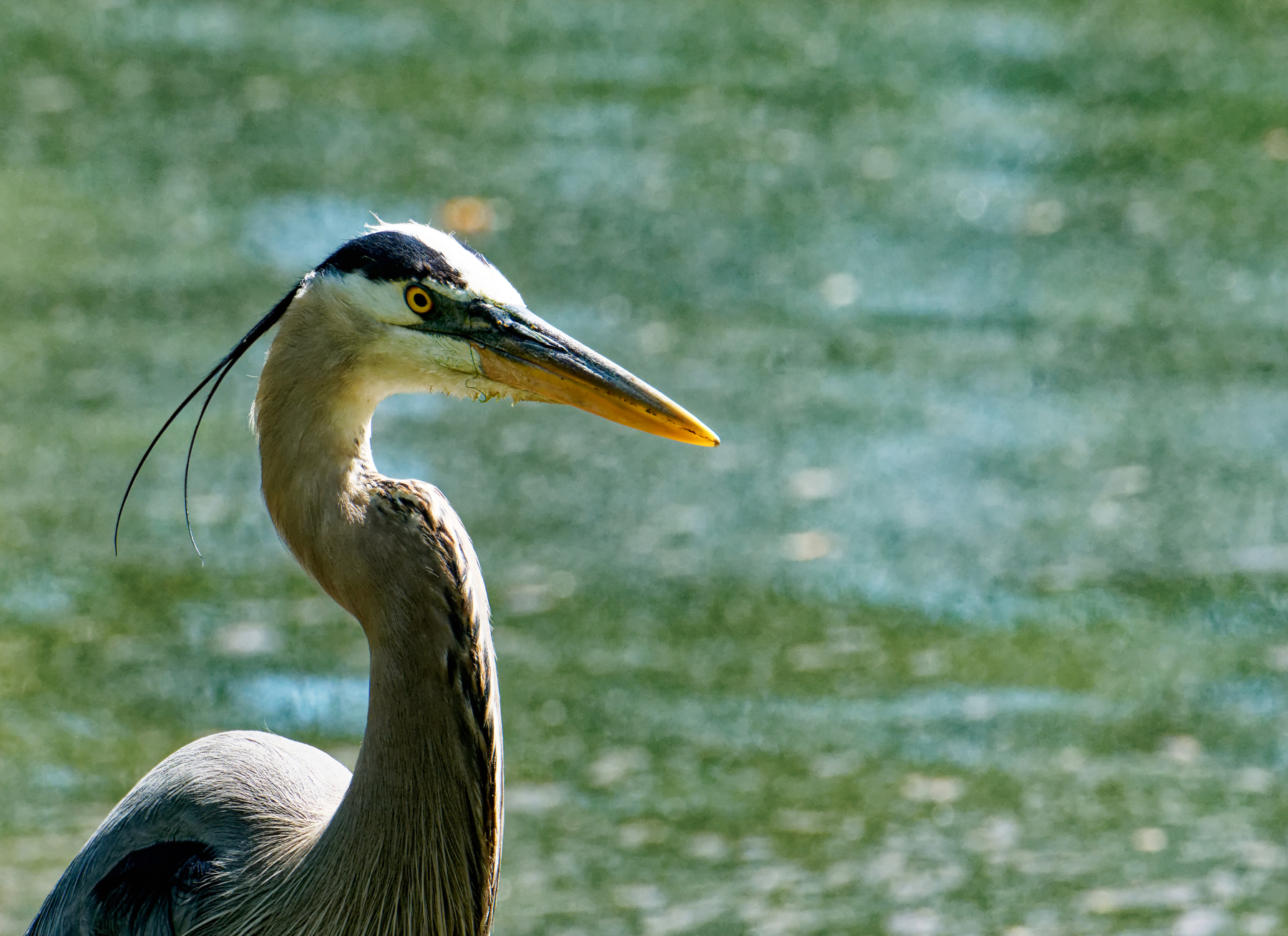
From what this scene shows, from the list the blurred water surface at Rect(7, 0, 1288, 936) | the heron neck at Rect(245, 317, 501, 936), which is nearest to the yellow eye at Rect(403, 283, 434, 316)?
the heron neck at Rect(245, 317, 501, 936)

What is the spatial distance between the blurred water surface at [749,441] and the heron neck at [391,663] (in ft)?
4.07

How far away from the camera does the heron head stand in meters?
2.94

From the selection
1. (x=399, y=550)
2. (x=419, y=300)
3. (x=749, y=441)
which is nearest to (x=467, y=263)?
(x=419, y=300)

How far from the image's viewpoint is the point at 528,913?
13.8 feet

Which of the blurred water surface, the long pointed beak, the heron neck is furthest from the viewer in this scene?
the blurred water surface

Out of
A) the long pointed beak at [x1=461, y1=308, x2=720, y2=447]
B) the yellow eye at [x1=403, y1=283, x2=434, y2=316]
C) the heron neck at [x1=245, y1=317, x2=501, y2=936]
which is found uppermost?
the yellow eye at [x1=403, y1=283, x2=434, y2=316]

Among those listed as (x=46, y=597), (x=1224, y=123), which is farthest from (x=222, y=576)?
(x=1224, y=123)

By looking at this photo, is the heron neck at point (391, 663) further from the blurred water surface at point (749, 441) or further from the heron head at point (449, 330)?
the blurred water surface at point (749, 441)

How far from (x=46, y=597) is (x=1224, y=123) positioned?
18.6 feet

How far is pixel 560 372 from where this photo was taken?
2992 mm

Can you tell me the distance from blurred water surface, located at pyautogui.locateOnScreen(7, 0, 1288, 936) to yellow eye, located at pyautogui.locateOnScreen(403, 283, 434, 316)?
1.76m

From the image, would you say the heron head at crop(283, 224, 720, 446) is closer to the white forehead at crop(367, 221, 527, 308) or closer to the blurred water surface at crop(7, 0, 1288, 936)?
the white forehead at crop(367, 221, 527, 308)

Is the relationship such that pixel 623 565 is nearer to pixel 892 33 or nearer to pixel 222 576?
pixel 222 576

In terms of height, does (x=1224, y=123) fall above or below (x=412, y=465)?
above
